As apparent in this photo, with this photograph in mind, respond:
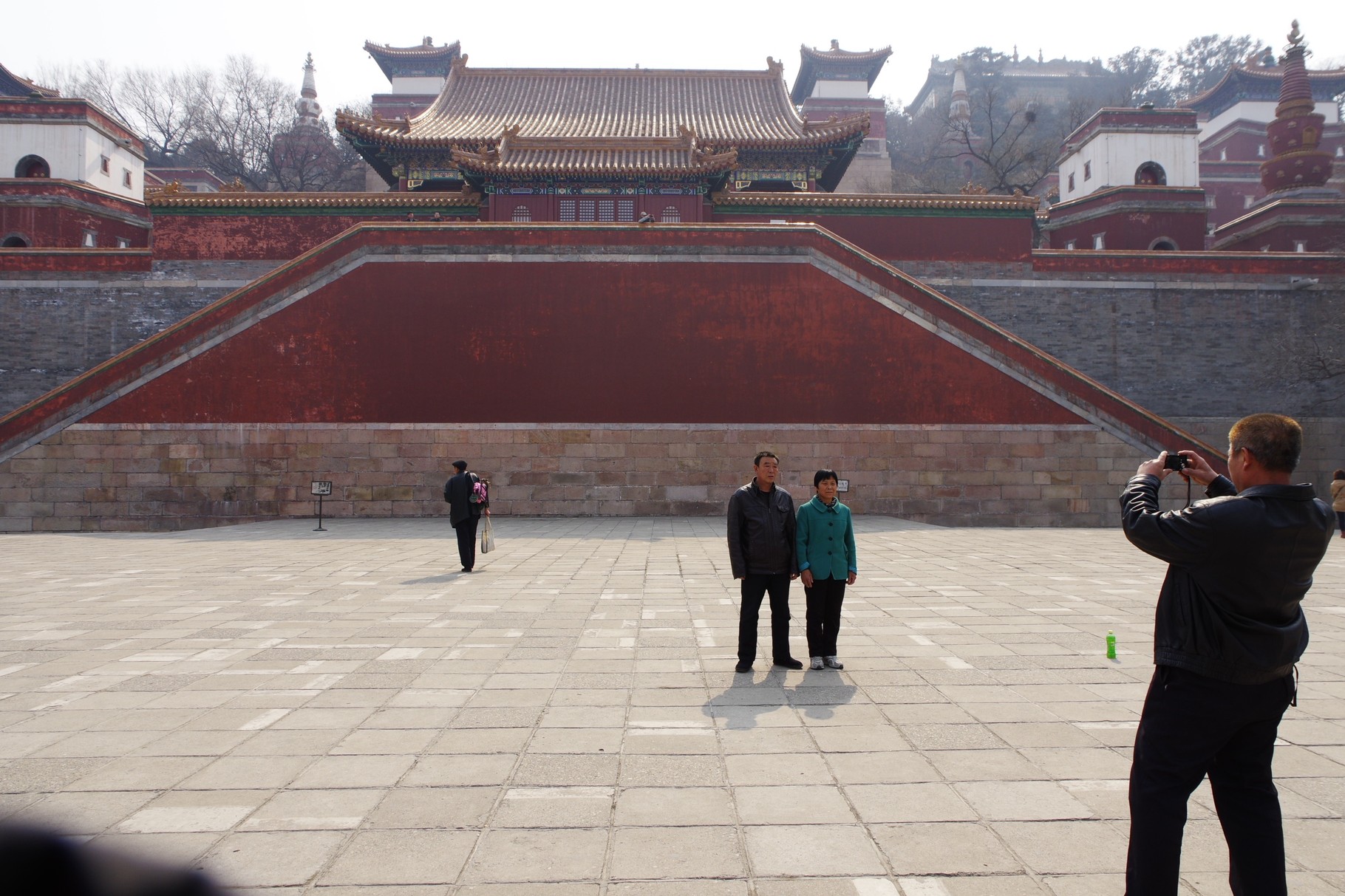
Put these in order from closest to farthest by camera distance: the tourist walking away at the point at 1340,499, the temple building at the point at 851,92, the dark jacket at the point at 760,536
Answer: the dark jacket at the point at 760,536, the tourist walking away at the point at 1340,499, the temple building at the point at 851,92

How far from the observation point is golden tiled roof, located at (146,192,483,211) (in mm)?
18281

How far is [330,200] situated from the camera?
18875 millimetres

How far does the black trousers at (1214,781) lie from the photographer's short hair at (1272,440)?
0.56 m

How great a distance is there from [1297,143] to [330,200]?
2370 cm

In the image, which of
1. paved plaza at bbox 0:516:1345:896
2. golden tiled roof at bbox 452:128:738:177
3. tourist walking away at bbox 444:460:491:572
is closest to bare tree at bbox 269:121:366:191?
golden tiled roof at bbox 452:128:738:177

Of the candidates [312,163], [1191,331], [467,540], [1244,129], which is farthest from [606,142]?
[1244,129]

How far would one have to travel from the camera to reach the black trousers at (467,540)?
8625 mm

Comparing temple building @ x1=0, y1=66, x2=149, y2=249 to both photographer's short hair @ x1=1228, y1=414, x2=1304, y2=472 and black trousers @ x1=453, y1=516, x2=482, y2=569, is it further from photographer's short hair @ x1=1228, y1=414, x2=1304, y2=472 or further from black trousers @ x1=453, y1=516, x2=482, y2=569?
photographer's short hair @ x1=1228, y1=414, x2=1304, y2=472

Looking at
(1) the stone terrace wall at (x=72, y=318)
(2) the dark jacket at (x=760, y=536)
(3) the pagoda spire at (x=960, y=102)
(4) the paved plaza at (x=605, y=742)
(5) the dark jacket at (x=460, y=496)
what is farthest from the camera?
(3) the pagoda spire at (x=960, y=102)

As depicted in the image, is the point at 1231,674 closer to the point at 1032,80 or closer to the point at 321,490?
the point at 321,490

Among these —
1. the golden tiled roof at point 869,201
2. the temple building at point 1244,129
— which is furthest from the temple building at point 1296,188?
the temple building at point 1244,129

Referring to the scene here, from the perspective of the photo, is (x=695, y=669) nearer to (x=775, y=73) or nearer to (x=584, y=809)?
(x=584, y=809)

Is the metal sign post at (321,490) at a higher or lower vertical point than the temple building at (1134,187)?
lower

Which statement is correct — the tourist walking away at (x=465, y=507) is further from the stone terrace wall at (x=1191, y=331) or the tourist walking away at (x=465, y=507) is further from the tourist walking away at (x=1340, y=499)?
the stone terrace wall at (x=1191, y=331)
